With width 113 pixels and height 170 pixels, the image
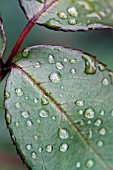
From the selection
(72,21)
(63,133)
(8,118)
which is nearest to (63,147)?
(63,133)

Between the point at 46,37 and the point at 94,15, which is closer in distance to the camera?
the point at 94,15

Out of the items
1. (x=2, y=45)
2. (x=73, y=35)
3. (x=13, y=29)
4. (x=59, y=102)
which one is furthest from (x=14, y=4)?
(x=59, y=102)

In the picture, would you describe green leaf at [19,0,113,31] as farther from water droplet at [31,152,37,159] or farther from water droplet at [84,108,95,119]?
water droplet at [31,152,37,159]

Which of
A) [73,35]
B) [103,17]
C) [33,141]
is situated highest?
[103,17]

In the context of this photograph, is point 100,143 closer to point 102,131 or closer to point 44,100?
point 102,131

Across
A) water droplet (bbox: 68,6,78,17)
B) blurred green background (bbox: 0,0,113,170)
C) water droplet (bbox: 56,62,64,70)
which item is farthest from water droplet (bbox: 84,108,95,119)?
blurred green background (bbox: 0,0,113,170)

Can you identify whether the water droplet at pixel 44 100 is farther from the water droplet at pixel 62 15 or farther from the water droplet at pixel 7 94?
the water droplet at pixel 62 15

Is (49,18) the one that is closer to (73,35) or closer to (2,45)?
(2,45)
